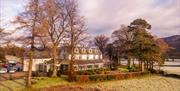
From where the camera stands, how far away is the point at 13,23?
94.9 ft

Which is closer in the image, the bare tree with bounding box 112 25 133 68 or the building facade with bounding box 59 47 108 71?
the building facade with bounding box 59 47 108 71

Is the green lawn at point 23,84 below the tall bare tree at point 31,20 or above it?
below

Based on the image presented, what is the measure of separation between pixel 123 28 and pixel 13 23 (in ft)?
143

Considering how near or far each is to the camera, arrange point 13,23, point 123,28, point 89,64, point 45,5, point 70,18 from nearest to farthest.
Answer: point 13,23 → point 45,5 → point 70,18 → point 89,64 → point 123,28

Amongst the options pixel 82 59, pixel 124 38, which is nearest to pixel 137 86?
pixel 124 38

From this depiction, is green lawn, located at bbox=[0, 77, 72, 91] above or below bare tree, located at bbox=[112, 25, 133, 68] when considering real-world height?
below

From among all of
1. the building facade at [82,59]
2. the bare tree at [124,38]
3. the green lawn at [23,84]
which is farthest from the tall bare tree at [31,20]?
the bare tree at [124,38]

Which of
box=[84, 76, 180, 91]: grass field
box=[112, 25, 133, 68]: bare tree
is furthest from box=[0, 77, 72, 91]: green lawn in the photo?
box=[112, 25, 133, 68]: bare tree

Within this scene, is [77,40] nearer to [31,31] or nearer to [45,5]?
[45,5]

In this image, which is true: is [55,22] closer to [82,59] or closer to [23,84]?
[23,84]

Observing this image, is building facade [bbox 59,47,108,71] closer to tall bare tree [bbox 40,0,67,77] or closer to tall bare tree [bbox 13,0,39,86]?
tall bare tree [bbox 40,0,67,77]

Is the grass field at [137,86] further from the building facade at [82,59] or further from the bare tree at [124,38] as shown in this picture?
the bare tree at [124,38]

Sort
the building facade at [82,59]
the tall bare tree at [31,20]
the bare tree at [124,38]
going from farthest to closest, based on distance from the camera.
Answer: the bare tree at [124,38] → the building facade at [82,59] → the tall bare tree at [31,20]

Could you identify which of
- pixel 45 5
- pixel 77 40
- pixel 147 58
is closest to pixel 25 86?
pixel 45 5
